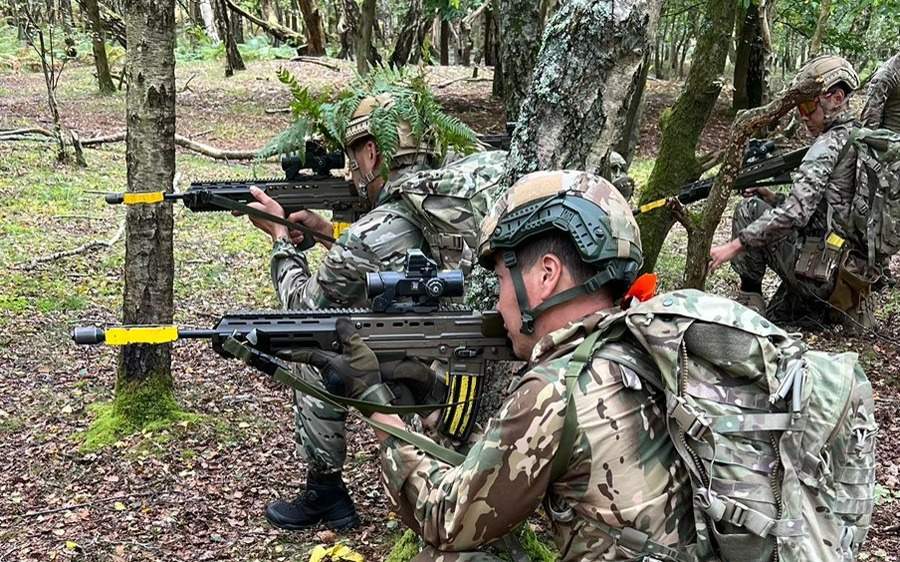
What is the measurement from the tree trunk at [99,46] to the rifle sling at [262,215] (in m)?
15.0

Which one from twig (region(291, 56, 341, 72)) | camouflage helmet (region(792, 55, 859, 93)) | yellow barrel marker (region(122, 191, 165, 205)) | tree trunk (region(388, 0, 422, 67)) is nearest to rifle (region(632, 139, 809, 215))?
camouflage helmet (region(792, 55, 859, 93))

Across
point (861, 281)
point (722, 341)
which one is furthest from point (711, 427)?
point (861, 281)

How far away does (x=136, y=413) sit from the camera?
5.32 meters

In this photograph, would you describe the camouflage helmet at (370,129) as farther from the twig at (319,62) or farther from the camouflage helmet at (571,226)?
the twig at (319,62)

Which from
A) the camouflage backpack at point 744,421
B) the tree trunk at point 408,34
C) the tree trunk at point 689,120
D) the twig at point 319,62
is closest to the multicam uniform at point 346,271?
the camouflage backpack at point 744,421

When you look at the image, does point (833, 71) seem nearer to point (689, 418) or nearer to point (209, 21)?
point (689, 418)

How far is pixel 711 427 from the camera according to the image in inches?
94.0

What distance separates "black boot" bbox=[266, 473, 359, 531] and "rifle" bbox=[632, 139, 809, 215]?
13.2 ft

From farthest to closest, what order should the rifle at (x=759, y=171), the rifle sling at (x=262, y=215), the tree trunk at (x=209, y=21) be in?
the tree trunk at (x=209, y=21) < the rifle at (x=759, y=171) < the rifle sling at (x=262, y=215)

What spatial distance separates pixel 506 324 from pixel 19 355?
5014 mm

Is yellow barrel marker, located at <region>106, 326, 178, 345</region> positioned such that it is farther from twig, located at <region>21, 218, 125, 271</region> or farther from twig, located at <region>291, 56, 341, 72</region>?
twig, located at <region>291, 56, 341, 72</region>

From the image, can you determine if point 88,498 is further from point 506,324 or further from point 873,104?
point 873,104

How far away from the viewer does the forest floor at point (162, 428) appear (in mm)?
4422

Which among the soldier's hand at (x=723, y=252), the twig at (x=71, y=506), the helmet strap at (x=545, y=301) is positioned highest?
the helmet strap at (x=545, y=301)
